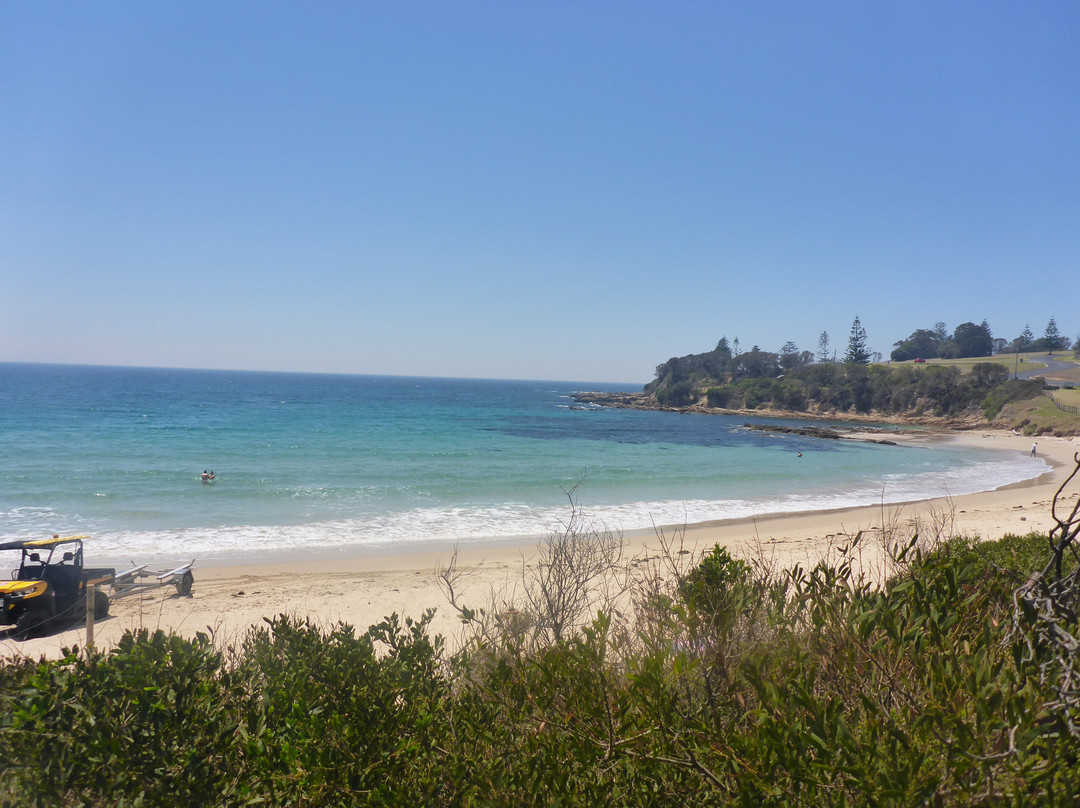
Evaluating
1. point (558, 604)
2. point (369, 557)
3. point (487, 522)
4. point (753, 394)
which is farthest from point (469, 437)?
point (753, 394)

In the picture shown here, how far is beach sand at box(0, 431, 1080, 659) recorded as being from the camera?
919cm

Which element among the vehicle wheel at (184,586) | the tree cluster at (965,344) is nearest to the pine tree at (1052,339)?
the tree cluster at (965,344)

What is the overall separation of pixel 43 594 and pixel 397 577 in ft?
19.2

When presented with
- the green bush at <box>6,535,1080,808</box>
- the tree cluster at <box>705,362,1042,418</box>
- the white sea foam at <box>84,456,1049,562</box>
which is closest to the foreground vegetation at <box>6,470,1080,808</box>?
the green bush at <box>6,535,1080,808</box>

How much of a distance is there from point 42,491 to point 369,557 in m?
14.1

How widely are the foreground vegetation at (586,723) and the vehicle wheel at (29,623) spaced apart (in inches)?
323

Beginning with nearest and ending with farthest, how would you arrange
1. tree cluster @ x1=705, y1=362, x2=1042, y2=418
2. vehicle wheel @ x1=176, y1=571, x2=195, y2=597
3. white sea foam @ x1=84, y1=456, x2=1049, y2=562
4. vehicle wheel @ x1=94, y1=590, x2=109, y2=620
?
vehicle wheel @ x1=94, y1=590, x2=109, y2=620, vehicle wheel @ x1=176, y1=571, x2=195, y2=597, white sea foam @ x1=84, y1=456, x2=1049, y2=562, tree cluster @ x1=705, y1=362, x2=1042, y2=418

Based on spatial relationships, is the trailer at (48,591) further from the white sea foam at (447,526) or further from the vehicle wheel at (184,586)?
the white sea foam at (447,526)

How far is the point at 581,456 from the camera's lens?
3366cm

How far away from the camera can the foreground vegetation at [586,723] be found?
183 centimetres

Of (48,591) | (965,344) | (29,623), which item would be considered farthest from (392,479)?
(965,344)

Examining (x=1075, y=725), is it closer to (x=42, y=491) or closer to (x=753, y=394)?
(x=42, y=491)

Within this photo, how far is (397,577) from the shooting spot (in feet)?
40.9

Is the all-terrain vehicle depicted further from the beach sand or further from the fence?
the fence
